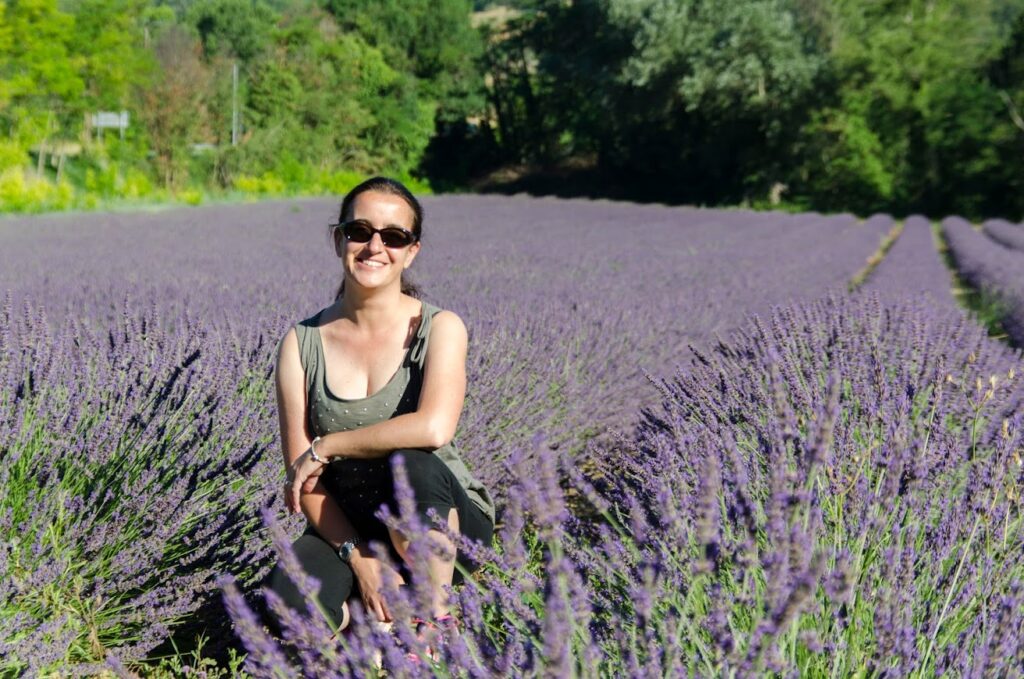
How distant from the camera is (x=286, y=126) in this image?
3469cm

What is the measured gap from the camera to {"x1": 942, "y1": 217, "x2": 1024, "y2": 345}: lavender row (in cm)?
701

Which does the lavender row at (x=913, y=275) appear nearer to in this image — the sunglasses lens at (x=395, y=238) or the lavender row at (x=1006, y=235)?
the lavender row at (x=1006, y=235)

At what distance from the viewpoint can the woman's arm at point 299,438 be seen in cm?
220

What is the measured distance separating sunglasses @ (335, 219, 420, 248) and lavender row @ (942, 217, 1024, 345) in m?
5.20

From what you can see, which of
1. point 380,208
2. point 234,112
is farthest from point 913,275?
point 234,112

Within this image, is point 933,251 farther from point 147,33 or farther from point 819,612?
point 147,33

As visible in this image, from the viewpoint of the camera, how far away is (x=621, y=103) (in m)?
33.3

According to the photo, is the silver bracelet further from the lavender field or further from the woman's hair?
the woman's hair

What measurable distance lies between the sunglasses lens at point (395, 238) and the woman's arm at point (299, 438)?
0.33 meters

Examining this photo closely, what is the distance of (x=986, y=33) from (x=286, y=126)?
2777cm

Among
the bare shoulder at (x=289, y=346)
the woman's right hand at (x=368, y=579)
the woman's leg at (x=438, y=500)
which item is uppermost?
the bare shoulder at (x=289, y=346)

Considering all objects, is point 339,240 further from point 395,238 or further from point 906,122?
point 906,122

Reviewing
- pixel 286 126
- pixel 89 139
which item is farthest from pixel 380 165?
pixel 89 139

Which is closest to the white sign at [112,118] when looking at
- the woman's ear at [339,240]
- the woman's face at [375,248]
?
the woman's ear at [339,240]
